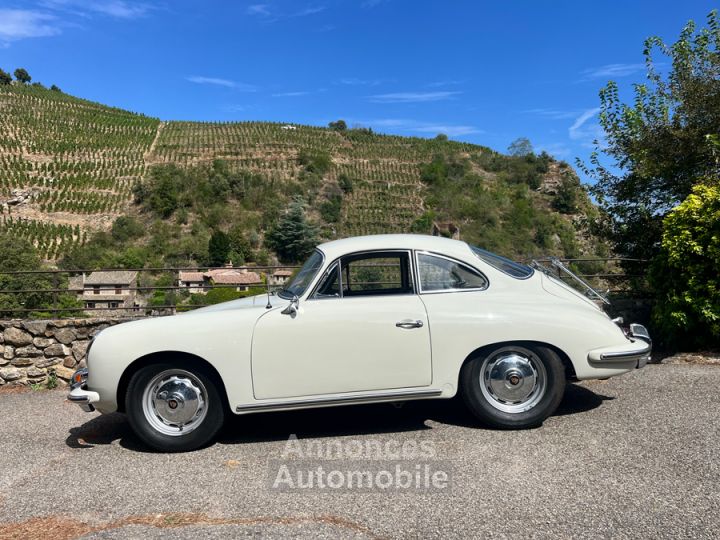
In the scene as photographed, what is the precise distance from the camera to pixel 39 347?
277 inches

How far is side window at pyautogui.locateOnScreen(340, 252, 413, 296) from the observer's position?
4.16 metres

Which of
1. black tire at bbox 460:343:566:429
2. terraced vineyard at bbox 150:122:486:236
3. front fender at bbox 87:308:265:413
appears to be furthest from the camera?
terraced vineyard at bbox 150:122:486:236

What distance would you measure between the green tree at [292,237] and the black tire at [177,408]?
1776 inches

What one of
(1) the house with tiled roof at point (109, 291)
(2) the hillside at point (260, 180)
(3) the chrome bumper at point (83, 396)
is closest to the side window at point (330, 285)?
(3) the chrome bumper at point (83, 396)

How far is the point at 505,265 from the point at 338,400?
5.81 feet

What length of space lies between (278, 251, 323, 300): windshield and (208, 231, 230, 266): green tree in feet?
139

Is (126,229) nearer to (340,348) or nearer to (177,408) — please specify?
(177,408)

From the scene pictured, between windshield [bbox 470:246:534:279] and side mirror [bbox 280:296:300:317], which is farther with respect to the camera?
windshield [bbox 470:246:534:279]

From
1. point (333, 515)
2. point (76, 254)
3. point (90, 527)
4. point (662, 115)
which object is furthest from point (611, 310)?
point (76, 254)

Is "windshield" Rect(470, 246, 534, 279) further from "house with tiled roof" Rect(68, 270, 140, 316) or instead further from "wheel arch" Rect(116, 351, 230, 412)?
"house with tiled roof" Rect(68, 270, 140, 316)

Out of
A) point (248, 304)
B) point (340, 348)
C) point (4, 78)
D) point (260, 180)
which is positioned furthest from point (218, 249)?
point (4, 78)

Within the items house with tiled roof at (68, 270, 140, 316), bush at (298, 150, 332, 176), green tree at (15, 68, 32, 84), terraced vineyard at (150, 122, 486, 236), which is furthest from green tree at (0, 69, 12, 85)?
house with tiled roof at (68, 270, 140, 316)

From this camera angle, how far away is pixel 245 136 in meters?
83.4

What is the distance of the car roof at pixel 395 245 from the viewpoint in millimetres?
A: 4121
